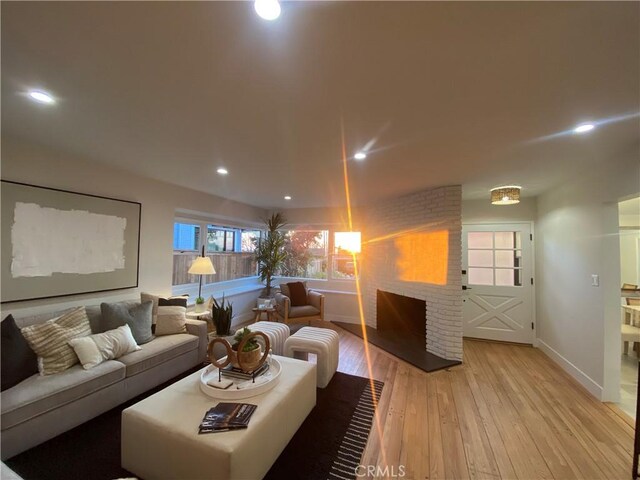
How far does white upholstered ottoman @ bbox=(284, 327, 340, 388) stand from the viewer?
2.82m

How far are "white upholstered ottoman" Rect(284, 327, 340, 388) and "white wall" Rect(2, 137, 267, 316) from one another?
6.72 ft

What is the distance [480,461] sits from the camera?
184 centimetres

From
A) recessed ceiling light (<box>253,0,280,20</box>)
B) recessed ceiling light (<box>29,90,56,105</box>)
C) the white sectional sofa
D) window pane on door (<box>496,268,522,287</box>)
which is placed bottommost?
the white sectional sofa

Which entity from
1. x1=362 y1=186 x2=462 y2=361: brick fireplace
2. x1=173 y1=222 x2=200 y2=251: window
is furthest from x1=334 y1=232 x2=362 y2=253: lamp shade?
x1=173 y1=222 x2=200 y2=251: window

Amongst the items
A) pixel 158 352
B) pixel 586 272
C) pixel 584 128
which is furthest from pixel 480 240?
pixel 158 352

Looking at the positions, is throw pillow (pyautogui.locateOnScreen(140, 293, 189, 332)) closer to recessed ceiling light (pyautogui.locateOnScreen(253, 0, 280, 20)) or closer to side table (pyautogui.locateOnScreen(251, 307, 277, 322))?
side table (pyautogui.locateOnScreen(251, 307, 277, 322))

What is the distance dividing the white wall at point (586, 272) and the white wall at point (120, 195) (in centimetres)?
501

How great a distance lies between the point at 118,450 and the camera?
6.12ft

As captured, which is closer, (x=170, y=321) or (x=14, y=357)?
(x=14, y=357)

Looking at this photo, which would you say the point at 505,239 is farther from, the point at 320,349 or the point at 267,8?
the point at 267,8

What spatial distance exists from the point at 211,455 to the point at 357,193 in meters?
3.56

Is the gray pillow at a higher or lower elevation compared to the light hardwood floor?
higher

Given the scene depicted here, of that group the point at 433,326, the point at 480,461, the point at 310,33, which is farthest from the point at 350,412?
the point at 310,33

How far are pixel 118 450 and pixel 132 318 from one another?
1243 millimetres
